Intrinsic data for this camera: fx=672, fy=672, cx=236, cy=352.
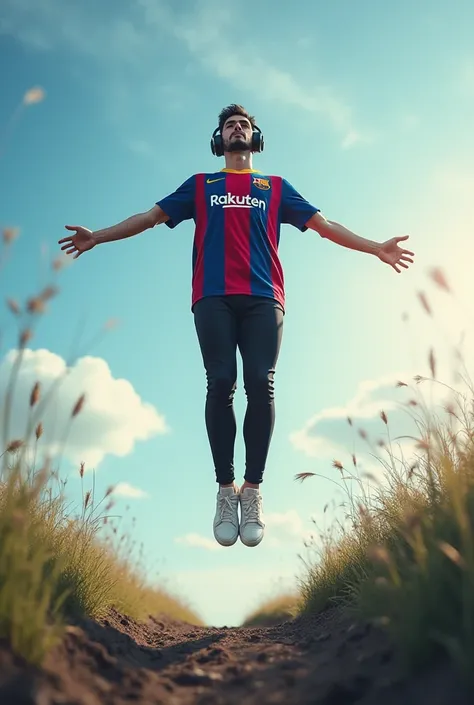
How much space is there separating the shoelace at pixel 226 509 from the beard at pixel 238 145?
7.93 ft

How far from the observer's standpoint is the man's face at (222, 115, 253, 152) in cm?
475

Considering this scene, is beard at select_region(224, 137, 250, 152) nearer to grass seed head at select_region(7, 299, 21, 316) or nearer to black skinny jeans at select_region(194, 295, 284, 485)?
black skinny jeans at select_region(194, 295, 284, 485)

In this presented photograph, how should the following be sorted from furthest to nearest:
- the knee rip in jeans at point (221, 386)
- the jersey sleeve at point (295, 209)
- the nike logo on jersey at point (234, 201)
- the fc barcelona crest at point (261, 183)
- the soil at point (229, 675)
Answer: the jersey sleeve at point (295, 209)
the fc barcelona crest at point (261, 183)
the nike logo on jersey at point (234, 201)
the knee rip in jeans at point (221, 386)
the soil at point (229, 675)

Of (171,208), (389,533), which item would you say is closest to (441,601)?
(389,533)

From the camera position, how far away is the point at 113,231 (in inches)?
178

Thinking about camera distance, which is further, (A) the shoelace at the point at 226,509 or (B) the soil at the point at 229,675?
(A) the shoelace at the point at 226,509

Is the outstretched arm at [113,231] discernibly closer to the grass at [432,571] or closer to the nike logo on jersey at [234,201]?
the nike logo on jersey at [234,201]

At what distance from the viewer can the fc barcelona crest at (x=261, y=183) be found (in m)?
4.59

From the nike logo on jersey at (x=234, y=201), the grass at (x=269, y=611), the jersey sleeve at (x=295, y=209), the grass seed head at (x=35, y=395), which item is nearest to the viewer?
the grass seed head at (x=35, y=395)

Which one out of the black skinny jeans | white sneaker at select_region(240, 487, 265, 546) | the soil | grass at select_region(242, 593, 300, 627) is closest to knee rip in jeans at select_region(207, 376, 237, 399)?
the black skinny jeans

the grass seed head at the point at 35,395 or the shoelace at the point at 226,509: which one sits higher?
the shoelace at the point at 226,509

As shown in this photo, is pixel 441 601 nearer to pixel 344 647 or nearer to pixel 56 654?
pixel 344 647

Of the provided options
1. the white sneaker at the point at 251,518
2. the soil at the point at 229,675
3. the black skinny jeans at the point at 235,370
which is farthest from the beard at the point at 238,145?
the soil at the point at 229,675

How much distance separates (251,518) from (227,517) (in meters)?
0.16
